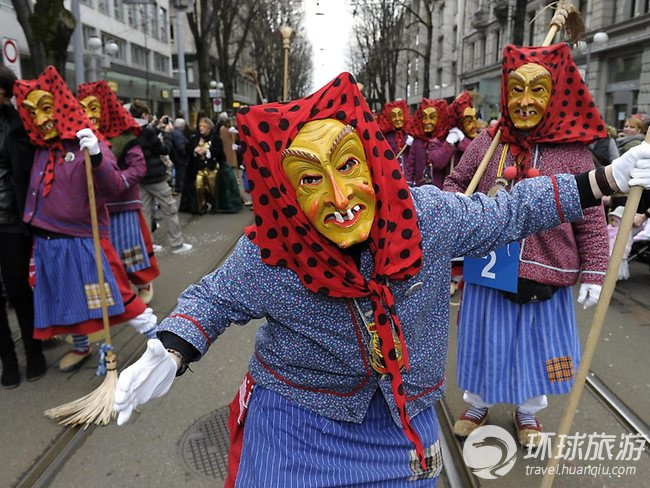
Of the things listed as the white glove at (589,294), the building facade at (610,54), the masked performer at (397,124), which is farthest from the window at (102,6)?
the white glove at (589,294)

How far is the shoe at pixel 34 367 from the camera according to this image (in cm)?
396

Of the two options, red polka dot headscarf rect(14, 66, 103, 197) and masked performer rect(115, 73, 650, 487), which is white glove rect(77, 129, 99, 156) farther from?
masked performer rect(115, 73, 650, 487)

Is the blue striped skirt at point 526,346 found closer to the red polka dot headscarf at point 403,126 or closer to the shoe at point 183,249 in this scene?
the red polka dot headscarf at point 403,126

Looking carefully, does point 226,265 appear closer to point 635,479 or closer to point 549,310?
point 549,310

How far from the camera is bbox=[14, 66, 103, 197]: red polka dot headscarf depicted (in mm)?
3615

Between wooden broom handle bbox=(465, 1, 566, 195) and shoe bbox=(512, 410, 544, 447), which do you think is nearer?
wooden broom handle bbox=(465, 1, 566, 195)

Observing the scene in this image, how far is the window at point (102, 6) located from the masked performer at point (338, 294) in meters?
32.1

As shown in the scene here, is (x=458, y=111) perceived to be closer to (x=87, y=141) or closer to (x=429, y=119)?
(x=429, y=119)

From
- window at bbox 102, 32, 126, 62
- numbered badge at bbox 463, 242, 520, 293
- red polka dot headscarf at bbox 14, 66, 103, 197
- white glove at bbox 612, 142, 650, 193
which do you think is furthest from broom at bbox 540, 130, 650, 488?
window at bbox 102, 32, 126, 62

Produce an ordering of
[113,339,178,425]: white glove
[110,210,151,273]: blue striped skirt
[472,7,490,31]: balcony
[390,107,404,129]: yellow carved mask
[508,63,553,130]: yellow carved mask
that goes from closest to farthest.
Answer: [113,339,178,425]: white glove
[508,63,553,130]: yellow carved mask
[110,210,151,273]: blue striped skirt
[390,107,404,129]: yellow carved mask
[472,7,490,31]: balcony

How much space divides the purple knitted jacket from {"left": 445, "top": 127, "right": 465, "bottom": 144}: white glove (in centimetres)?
435

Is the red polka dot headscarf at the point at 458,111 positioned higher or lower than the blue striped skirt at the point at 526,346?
higher

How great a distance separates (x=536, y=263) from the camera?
2715 millimetres

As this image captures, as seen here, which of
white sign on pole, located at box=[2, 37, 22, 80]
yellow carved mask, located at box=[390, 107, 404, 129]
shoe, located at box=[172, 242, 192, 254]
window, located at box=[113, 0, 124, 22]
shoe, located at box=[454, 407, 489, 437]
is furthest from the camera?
window, located at box=[113, 0, 124, 22]
